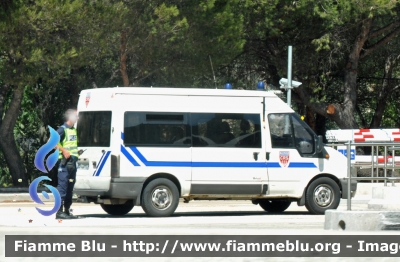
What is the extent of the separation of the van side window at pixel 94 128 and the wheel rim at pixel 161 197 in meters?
1.16

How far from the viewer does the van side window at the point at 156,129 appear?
1480cm

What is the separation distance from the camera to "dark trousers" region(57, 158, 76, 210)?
1395 centimetres

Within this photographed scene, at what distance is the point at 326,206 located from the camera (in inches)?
628

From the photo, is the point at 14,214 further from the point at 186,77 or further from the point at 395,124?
the point at 395,124

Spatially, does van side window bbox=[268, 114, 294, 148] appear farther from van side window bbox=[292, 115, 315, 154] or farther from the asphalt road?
the asphalt road

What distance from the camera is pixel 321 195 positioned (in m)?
15.9

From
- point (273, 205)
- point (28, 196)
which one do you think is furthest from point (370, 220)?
point (28, 196)

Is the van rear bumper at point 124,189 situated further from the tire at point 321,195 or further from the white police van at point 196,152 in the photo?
the tire at point 321,195

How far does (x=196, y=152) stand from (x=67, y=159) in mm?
2385

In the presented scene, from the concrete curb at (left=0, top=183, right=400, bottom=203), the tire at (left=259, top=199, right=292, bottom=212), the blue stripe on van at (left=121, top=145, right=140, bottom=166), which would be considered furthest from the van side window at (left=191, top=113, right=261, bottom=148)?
the concrete curb at (left=0, top=183, right=400, bottom=203)

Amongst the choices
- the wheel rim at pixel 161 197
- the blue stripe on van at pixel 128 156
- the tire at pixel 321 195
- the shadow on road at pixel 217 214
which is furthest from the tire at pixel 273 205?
the blue stripe on van at pixel 128 156

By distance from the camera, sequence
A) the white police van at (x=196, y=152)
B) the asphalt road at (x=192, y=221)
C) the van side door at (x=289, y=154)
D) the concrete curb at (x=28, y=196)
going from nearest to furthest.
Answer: the asphalt road at (x=192, y=221) < the white police van at (x=196, y=152) < the van side door at (x=289, y=154) < the concrete curb at (x=28, y=196)

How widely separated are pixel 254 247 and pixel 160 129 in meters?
7.06

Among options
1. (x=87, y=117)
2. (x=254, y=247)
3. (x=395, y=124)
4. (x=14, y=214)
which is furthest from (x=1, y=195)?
(x=395, y=124)
